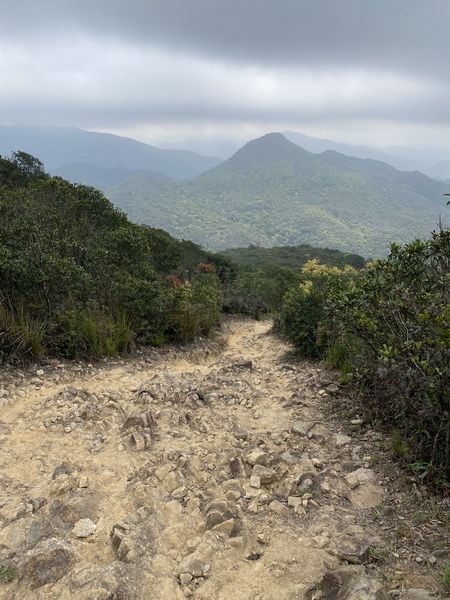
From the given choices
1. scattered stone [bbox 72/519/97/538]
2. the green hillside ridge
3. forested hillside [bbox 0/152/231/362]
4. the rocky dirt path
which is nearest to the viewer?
the rocky dirt path

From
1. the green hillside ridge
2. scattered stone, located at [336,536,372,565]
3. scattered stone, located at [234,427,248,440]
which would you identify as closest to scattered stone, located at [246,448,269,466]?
scattered stone, located at [234,427,248,440]

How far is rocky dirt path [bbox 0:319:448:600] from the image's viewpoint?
240 centimetres

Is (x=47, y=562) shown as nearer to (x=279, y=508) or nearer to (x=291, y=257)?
(x=279, y=508)

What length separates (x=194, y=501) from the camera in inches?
128

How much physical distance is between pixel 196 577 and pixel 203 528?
0.45 m

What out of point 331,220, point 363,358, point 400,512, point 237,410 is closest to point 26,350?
point 237,410

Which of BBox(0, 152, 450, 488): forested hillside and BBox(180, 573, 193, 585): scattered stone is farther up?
BBox(0, 152, 450, 488): forested hillside

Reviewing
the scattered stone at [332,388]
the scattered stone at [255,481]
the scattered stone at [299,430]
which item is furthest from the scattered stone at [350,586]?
the scattered stone at [332,388]

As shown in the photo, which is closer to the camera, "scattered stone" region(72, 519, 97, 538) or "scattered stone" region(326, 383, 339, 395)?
"scattered stone" region(72, 519, 97, 538)

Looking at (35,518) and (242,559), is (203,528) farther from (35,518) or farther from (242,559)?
(35,518)

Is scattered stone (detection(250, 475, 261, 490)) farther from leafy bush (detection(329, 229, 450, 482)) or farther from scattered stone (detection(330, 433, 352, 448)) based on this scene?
leafy bush (detection(329, 229, 450, 482))

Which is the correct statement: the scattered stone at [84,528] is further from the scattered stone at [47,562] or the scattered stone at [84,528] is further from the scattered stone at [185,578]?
the scattered stone at [185,578]

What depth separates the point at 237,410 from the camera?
5.29 meters

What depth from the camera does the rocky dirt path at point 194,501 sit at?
94.7 inches
